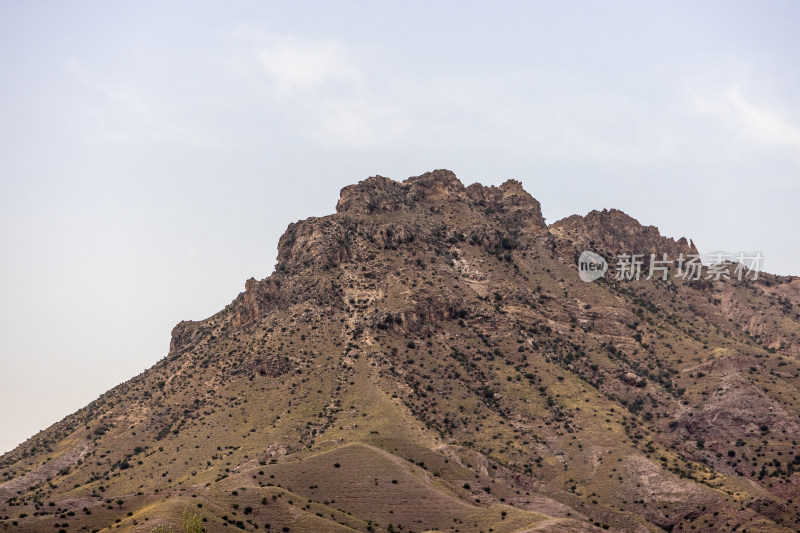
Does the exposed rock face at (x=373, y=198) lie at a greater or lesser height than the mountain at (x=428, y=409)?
greater

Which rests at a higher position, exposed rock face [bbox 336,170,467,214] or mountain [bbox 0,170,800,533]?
exposed rock face [bbox 336,170,467,214]

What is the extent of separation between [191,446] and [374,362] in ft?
111

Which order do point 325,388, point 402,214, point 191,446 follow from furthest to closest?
point 402,214
point 325,388
point 191,446

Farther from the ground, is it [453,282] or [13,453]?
[453,282]

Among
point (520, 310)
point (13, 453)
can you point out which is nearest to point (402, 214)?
point (520, 310)

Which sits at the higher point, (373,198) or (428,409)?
(373,198)

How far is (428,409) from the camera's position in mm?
143750

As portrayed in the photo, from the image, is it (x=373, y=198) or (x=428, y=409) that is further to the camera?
(x=373, y=198)

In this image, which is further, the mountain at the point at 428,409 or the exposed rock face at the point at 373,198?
the exposed rock face at the point at 373,198

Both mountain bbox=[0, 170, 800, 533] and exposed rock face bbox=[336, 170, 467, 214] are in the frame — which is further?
exposed rock face bbox=[336, 170, 467, 214]

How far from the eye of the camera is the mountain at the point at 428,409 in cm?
11575

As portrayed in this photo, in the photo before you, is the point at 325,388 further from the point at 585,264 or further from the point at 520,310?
the point at 585,264

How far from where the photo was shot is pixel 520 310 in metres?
175

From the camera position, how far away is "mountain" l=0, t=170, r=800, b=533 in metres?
116
